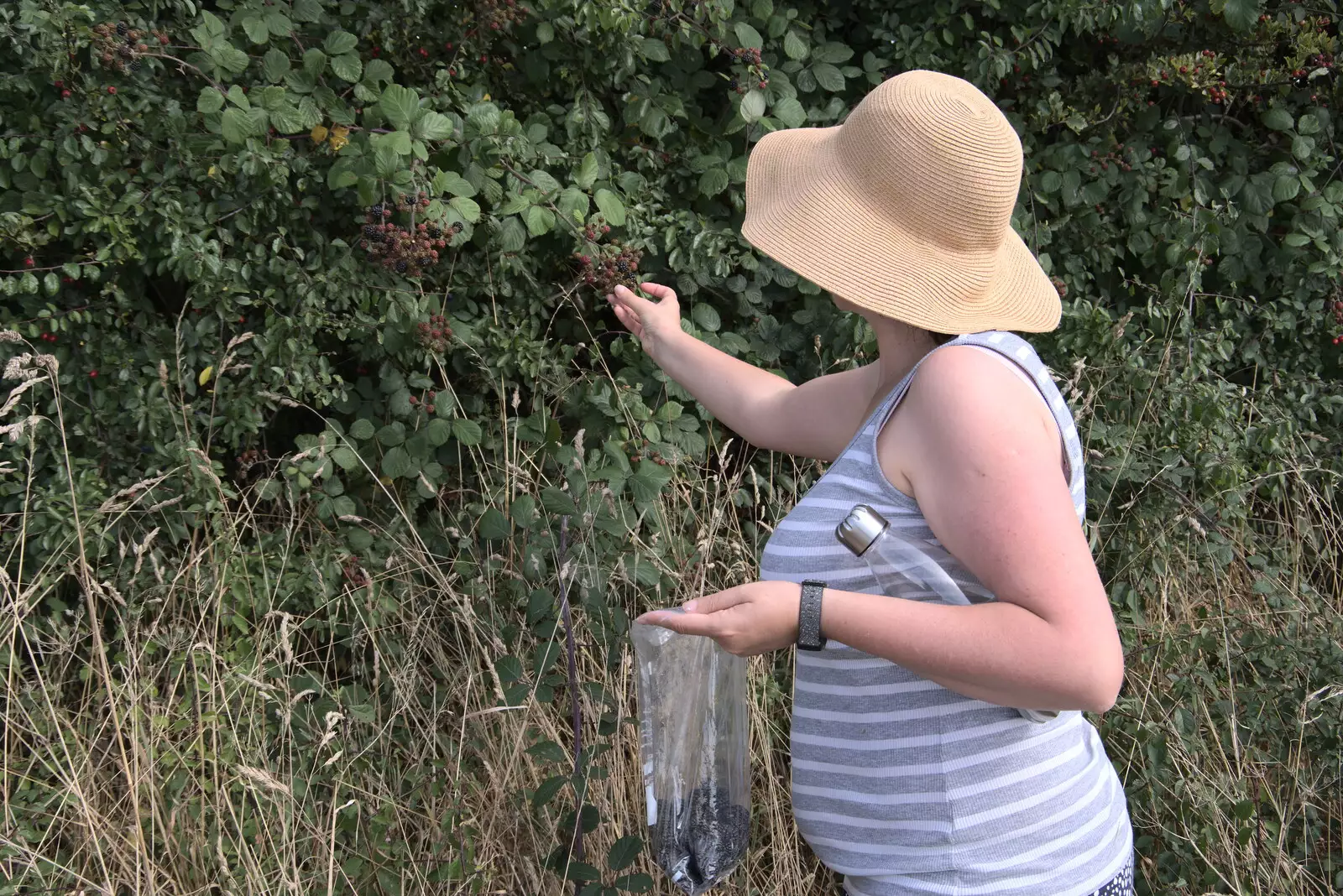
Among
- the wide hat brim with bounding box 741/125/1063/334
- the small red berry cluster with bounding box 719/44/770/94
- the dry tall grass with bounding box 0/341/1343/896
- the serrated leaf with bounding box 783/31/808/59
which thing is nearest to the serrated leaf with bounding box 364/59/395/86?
the small red berry cluster with bounding box 719/44/770/94

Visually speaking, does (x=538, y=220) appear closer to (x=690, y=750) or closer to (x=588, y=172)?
(x=588, y=172)

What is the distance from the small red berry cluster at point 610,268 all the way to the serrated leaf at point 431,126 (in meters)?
0.42

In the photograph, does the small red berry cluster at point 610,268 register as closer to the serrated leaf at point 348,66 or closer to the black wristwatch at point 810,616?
the serrated leaf at point 348,66

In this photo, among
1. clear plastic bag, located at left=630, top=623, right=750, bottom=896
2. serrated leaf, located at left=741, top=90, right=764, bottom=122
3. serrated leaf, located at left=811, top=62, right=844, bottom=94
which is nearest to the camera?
clear plastic bag, located at left=630, top=623, right=750, bottom=896

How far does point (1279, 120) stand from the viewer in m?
3.52

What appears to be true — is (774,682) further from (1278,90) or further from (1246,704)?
(1278,90)

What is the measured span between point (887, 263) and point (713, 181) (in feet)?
5.68

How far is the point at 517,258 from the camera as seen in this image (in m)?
2.70

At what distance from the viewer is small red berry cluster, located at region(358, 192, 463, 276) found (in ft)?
7.59

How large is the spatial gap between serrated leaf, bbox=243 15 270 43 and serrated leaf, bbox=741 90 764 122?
1.20 m

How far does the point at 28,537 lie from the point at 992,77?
3.02 metres

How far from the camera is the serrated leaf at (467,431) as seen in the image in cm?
263

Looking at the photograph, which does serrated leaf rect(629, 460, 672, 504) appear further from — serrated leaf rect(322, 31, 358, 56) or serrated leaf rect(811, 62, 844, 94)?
serrated leaf rect(811, 62, 844, 94)

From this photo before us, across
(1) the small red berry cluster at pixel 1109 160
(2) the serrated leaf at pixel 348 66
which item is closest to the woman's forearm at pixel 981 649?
(2) the serrated leaf at pixel 348 66
